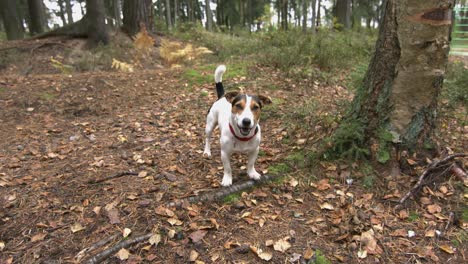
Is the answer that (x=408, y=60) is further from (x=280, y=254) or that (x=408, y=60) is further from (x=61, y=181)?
(x=61, y=181)

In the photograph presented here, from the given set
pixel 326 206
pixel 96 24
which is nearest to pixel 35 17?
pixel 96 24

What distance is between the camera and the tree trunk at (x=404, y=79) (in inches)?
135

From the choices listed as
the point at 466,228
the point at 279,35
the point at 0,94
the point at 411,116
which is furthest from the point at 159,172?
the point at 279,35

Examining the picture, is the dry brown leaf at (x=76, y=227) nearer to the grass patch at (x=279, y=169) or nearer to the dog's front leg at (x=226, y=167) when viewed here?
the dog's front leg at (x=226, y=167)

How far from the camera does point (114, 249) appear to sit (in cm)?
294

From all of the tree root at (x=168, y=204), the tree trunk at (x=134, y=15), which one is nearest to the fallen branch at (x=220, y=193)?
the tree root at (x=168, y=204)

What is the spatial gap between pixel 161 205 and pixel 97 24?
31.3 feet

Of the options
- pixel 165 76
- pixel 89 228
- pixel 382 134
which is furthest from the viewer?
pixel 165 76

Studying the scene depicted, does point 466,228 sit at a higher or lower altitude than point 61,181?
lower

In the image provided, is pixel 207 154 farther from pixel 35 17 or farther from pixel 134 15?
pixel 35 17

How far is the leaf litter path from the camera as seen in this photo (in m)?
3.01

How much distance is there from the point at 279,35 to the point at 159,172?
8484 mm

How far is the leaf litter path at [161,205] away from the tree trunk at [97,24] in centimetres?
590

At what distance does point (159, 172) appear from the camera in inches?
167
